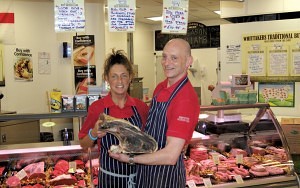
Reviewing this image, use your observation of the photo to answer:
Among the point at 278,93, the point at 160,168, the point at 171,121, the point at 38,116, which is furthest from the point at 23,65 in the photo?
the point at 171,121

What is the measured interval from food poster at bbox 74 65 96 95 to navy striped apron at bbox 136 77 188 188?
5.35 m

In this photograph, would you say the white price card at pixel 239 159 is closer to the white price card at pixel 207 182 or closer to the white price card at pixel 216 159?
the white price card at pixel 216 159

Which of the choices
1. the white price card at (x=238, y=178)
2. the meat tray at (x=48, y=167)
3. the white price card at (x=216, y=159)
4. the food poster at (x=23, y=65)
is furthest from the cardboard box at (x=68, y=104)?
the food poster at (x=23, y=65)

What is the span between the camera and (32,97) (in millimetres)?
7848

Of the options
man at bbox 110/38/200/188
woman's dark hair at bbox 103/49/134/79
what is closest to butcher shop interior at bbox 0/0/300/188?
man at bbox 110/38/200/188

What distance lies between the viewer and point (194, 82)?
39.7 ft

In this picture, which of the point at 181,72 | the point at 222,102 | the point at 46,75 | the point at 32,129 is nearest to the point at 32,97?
the point at 46,75

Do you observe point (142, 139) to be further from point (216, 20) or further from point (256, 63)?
point (216, 20)

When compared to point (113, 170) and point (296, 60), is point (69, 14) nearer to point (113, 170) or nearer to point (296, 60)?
point (113, 170)

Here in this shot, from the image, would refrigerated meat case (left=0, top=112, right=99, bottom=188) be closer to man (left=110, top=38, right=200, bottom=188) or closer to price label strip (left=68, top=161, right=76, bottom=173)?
price label strip (left=68, top=161, right=76, bottom=173)

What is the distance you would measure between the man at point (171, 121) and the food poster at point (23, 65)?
18.4 ft

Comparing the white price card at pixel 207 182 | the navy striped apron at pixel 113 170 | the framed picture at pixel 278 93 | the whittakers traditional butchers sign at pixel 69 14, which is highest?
the whittakers traditional butchers sign at pixel 69 14

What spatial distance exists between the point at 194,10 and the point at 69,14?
689 cm

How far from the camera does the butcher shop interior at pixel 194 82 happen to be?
3561mm
